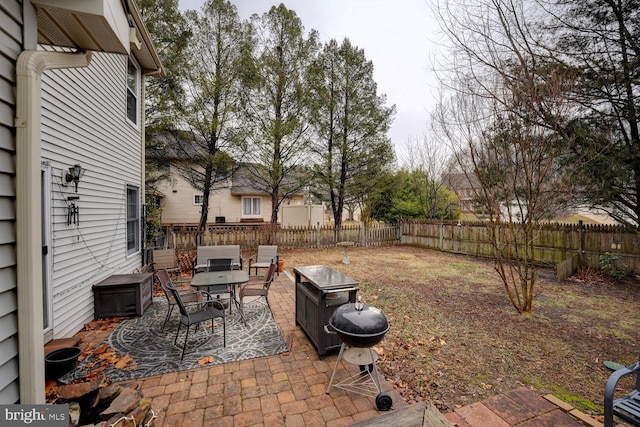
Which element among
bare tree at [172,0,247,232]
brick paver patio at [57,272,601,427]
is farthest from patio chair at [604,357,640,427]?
bare tree at [172,0,247,232]

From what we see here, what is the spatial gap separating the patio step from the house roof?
3.32 metres

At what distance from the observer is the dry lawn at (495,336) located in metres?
3.08

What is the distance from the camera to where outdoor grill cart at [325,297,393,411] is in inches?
102

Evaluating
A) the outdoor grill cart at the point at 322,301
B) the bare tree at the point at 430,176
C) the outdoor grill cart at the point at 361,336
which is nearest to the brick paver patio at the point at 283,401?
the outdoor grill cart at the point at 361,336

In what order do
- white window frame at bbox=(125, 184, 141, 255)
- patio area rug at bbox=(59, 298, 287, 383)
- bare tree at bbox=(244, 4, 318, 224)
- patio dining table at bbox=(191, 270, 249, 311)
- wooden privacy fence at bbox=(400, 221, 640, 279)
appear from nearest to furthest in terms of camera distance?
patio area rug at bbox=(59, 298, 287, 383) < patio dining table at bbox=(191, 270, 249, 311) < white window frame at bbox=(125, 184, 141, 255) < wooden privacy fence at bbox=(400, 221, 640, 279) < bare tree at bbox=(244, 4, 318, 224)

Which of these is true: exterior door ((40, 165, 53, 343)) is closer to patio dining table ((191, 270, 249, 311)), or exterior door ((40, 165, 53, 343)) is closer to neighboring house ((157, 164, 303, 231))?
patio dining table ((191, 270, 249, 311))

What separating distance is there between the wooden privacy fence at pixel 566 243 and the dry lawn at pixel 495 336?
747 mm

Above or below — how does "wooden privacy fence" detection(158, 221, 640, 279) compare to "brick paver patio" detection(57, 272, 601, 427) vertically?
above

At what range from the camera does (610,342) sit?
4070 millimetres

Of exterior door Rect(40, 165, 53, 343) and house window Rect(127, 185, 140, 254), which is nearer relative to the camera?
exterior door Rect(40, 165, 53, 343)

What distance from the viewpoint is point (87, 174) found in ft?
15.5

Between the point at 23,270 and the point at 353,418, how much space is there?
2778 millimetres

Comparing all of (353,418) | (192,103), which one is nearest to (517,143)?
(353,418)

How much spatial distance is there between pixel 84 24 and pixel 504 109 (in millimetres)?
5739
